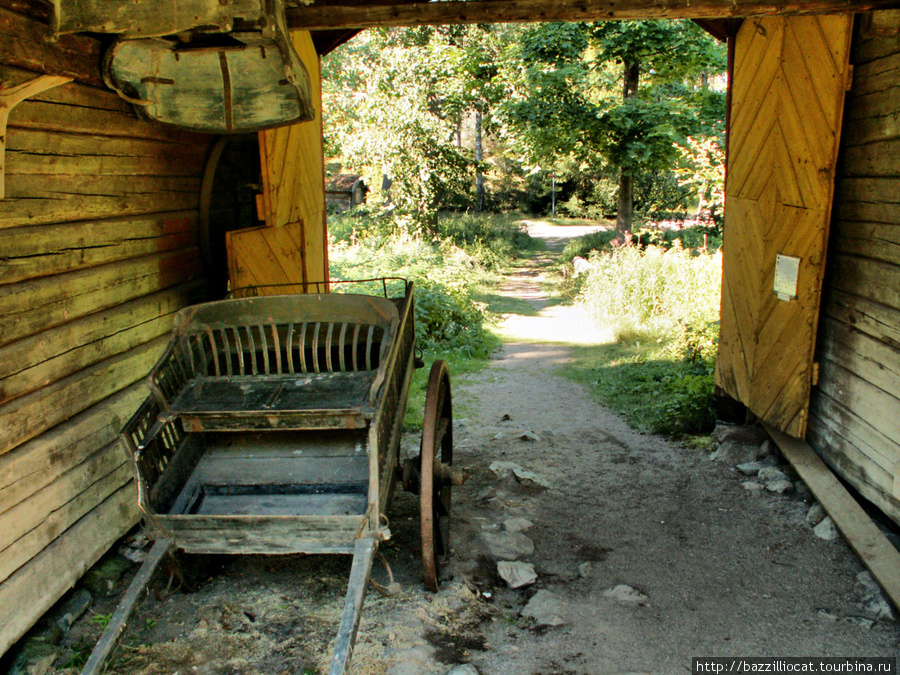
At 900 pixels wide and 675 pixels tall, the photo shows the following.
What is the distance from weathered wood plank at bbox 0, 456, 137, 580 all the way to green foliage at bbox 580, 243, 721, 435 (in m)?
4.83

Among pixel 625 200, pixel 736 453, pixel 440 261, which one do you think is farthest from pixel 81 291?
pixel 625 200

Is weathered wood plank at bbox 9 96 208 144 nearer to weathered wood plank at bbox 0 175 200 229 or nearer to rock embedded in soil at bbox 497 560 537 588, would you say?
weathered wood plank at bbox 0 175 200 229

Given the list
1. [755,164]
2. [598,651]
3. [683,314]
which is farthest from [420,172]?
[598,651]

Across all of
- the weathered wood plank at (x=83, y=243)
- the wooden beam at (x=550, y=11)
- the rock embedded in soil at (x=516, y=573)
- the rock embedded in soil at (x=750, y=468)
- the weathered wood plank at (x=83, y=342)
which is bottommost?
the rock embedded in soil at (x=516, y=573)

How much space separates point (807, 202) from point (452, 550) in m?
3.49

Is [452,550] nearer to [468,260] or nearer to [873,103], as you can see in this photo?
[873,103]

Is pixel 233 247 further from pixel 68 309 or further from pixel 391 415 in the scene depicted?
pixel 391 415

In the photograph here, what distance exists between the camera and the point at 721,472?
225 inches

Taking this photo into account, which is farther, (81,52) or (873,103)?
(873,103)

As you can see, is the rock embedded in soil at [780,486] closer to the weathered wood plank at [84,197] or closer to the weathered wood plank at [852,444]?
the weathered wood plank at [852,444]

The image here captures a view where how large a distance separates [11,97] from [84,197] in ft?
3.04

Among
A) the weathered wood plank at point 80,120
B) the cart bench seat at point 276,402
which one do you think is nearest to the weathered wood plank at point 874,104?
the cart bench seat at point 276,402

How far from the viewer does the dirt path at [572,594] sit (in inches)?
132

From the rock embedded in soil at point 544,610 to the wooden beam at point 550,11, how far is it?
11.6 feet
